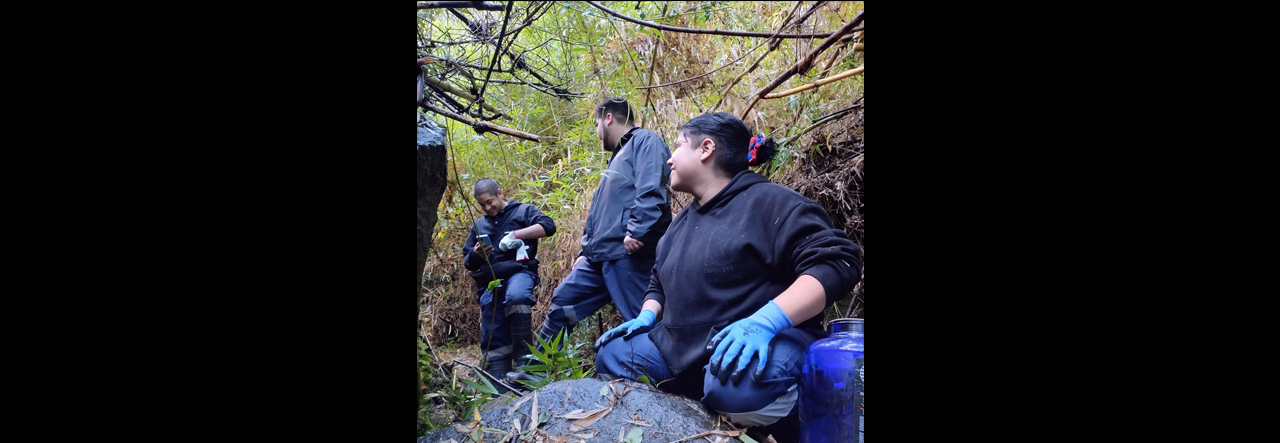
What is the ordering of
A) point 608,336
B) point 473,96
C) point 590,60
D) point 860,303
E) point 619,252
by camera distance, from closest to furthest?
1. point 473,96
2. point 608,336
3. point 860,303
4. point 619,252
5. point 590,60

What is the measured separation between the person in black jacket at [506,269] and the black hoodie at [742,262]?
2.78 feet

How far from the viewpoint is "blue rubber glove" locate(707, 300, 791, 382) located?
181 centimetres

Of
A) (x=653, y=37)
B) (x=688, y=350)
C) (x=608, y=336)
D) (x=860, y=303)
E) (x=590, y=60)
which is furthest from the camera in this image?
(x=653, y=37)

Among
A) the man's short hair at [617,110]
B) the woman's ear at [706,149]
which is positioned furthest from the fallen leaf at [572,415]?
the man's short hair at [617,110]

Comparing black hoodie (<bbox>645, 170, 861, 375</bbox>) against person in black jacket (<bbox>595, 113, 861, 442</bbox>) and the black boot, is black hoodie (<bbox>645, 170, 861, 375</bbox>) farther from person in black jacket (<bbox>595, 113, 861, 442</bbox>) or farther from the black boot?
the black boot

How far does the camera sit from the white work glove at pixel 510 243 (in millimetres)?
2836

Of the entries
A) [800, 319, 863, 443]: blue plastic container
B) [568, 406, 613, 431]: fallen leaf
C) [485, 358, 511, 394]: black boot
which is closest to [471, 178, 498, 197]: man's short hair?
[485, 358, 511, 394]: black boot

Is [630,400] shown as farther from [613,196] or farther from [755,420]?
[613,196]

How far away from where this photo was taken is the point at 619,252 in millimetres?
2766

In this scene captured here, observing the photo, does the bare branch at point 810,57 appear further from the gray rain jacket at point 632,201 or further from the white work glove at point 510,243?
the white work glove at point 510,243

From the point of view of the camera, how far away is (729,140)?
7.61 feet

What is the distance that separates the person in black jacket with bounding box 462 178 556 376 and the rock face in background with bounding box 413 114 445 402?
1188 millimetres

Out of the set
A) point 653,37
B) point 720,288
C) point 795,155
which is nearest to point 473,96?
point 720,288

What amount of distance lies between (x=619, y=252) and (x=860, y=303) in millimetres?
993
